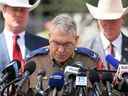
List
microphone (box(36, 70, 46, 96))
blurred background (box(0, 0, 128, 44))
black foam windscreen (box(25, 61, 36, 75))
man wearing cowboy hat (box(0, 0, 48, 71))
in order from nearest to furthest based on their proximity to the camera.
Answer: microphone (box(36, 70, 46, 96))
black foam windscreen (box(25, 61, 36, 75))
man wearing cowboy hat (box(0, 0, 48, 71))
blurred background (box(0, 0, 128, 44))

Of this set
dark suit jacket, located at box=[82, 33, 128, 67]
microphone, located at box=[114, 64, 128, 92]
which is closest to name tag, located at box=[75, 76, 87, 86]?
microphone, located at box=[114, 64, 128, 92]

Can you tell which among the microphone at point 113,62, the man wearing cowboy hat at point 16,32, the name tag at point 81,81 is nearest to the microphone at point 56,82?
the name tag at point 81,81

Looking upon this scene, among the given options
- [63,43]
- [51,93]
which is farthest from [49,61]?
[51,93]

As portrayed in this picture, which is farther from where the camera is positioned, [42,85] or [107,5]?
[107,5]

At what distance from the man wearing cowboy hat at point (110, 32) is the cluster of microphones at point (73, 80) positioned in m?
1.38

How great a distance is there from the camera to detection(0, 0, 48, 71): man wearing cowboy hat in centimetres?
686

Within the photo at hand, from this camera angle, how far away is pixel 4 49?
696cm

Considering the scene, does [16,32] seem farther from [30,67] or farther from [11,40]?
[30,67]

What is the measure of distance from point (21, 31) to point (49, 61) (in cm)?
97

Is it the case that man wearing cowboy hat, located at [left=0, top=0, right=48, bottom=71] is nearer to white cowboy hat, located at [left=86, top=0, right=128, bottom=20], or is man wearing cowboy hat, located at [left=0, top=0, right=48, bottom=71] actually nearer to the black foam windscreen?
white cowboy hat, located at [left=86, top=0, right=128, bottom=20]

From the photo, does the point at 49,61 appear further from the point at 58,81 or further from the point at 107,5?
the point at 107,5

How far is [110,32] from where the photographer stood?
23.4 feet

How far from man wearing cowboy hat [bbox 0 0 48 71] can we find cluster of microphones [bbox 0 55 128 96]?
115 cm

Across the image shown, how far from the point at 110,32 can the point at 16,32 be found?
86 cm
